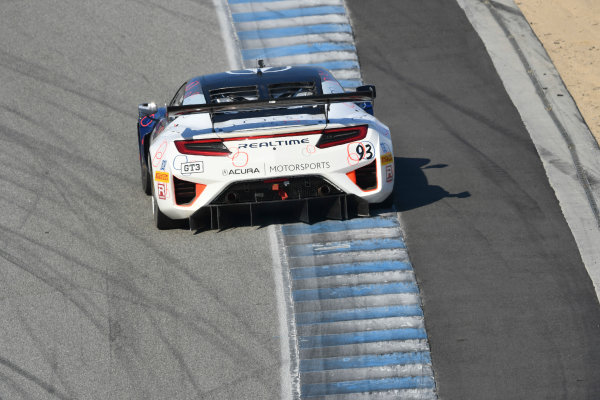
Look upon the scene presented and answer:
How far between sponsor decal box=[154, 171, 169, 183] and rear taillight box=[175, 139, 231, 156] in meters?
0.27

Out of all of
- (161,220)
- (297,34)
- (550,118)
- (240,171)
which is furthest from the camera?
(297,34)

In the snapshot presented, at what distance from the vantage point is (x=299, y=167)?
30.9 feet

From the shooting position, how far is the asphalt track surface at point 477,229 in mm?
8375

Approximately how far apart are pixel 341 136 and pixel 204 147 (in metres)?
1.24

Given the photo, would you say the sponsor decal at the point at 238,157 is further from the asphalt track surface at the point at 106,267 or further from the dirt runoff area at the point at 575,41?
the dirt runoff area at the point at 575,41

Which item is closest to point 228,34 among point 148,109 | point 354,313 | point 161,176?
point 148,109

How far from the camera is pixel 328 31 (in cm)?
1568

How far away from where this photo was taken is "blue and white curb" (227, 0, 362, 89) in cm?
1486

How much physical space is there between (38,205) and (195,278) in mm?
2325

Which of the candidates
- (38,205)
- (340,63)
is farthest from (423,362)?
(340,63)

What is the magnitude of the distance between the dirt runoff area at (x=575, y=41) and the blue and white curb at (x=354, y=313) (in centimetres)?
411

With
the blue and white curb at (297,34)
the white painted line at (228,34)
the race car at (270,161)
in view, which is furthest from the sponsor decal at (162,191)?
the white painted line at (228,34)

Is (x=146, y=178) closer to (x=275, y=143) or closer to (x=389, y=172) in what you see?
(x=275, y=143)

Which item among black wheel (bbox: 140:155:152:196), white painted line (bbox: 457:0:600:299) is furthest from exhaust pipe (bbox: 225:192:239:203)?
white painted line (bbox: 457:0:600:299)
